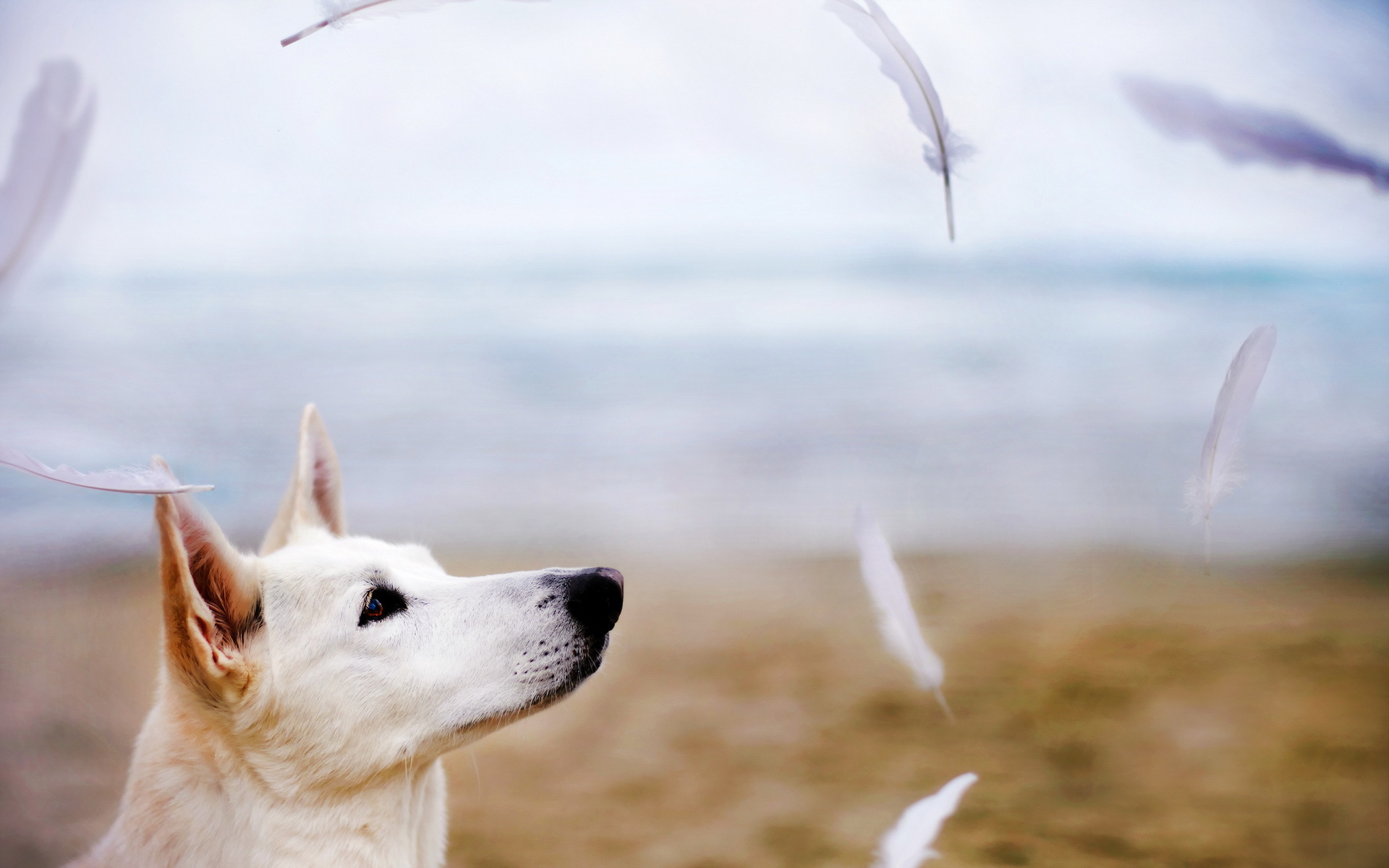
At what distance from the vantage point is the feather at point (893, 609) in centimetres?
90

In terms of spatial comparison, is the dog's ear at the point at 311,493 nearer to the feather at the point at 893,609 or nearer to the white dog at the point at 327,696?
the white dog at the point at 327,696

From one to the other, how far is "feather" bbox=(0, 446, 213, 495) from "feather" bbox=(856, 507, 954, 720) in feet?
2.07

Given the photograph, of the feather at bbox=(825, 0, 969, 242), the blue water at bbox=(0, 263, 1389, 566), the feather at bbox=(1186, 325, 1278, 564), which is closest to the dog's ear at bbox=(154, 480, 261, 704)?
the blue water at bbox=(0, 263, 1389, 566)

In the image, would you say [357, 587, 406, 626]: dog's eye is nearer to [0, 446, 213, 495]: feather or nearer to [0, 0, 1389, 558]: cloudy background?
[0, 446, 213, 495]: feather

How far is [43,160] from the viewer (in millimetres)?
858

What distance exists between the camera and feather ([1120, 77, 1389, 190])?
0.94 meters

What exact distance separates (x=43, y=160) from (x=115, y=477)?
1.56ft

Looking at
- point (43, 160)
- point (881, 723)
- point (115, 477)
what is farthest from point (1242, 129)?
point (43, 160)

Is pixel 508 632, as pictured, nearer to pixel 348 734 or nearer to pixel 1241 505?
pixel 348 734

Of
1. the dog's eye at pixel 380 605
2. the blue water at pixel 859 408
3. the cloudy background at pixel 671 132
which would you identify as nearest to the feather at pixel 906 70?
the cloudy background at pixel 671 132

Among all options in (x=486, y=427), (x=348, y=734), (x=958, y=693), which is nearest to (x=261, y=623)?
(x=348, y=734)

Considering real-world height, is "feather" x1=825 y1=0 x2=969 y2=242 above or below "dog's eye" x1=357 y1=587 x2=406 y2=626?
above

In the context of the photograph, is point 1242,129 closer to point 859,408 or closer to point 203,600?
point 859,408

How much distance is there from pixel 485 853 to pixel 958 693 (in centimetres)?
54
